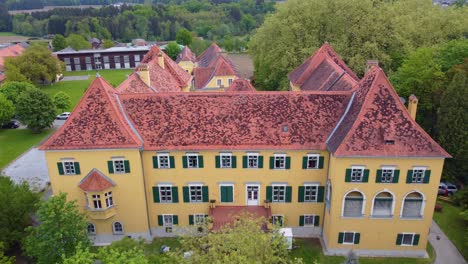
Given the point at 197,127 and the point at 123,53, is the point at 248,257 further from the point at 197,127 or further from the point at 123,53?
the point at 123,53

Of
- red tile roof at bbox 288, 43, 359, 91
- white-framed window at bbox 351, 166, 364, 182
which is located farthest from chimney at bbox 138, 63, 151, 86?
white-framed window at bbox 351, 166, 364, 182

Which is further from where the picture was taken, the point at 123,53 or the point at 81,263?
the point at 123,53

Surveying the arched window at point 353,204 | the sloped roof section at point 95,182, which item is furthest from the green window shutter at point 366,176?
the sloped roof section at point 95,182

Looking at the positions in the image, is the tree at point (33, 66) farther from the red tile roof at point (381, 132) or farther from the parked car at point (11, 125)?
the red tile roof at point (381, 132)

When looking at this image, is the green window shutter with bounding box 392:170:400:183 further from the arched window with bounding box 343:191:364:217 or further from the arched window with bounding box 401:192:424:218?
the arched window with bounding box 343:191:364:217

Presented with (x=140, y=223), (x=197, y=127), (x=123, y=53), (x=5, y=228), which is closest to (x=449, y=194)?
(x=197, y=127)
